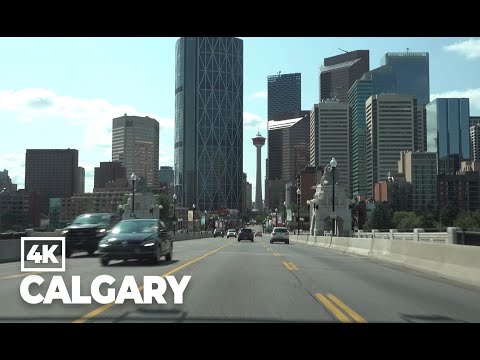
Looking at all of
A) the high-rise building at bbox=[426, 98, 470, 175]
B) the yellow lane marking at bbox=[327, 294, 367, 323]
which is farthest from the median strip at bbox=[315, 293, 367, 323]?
the high-rise building at bbox=[426, 98, 470, 175]

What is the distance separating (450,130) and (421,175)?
1800 cm

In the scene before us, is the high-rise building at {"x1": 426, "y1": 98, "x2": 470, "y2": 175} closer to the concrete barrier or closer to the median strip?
the concrete barrier

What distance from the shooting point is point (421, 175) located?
172m

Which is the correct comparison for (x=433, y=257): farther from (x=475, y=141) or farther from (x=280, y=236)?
(x=475, y=141)

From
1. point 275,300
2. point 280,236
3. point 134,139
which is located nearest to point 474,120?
point 134,139

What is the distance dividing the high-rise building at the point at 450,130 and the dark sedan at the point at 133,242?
122 meters

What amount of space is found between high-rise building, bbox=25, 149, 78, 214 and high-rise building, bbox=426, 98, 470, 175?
83287 millimetres

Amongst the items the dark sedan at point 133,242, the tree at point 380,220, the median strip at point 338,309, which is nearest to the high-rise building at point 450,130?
the tree at point 380,220

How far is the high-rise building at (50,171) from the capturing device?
94312 mm

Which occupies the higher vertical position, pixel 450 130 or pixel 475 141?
pixel 450 130

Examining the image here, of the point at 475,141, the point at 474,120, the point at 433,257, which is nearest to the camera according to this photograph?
the point at 433,257

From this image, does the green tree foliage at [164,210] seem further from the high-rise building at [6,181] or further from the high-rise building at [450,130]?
the high-rise building at [450,130]
